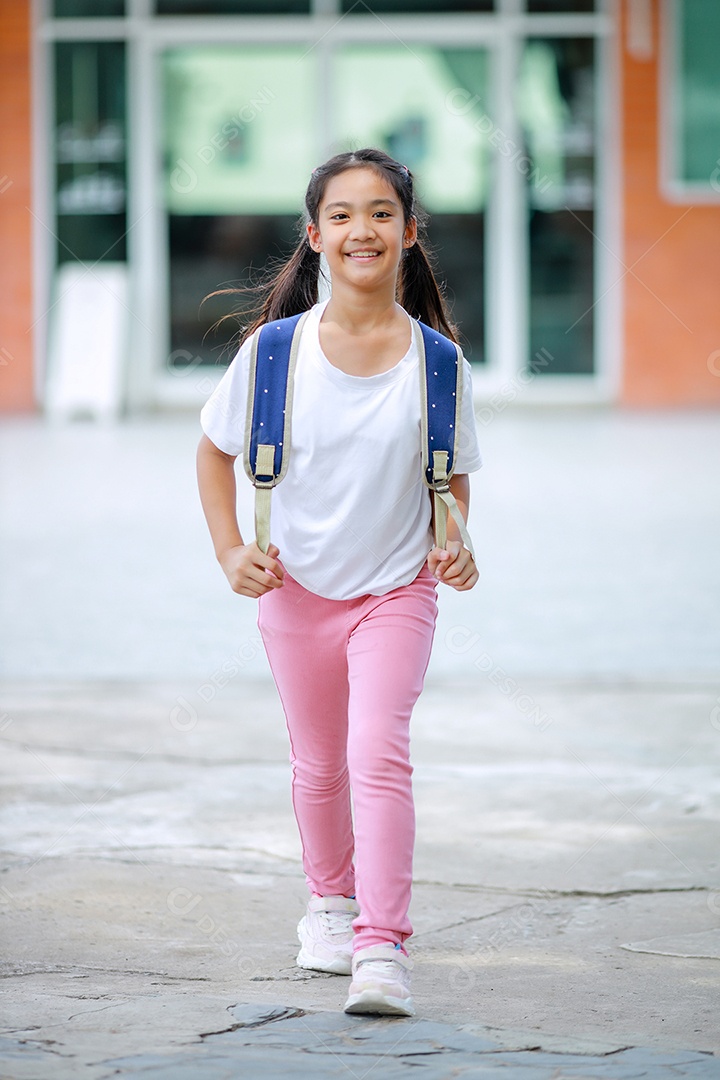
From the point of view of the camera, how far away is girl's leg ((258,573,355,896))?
3.02m

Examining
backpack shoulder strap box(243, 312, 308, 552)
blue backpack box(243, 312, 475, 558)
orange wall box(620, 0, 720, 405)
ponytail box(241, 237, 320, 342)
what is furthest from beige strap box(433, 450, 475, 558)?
orange wall box(620, 0, 720, 405)

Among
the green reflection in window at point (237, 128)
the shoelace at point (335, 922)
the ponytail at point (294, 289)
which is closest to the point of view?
the shoelace at point (335, 922)

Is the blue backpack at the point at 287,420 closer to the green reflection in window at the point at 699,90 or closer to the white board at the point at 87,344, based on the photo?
the white board at the point at 87,344

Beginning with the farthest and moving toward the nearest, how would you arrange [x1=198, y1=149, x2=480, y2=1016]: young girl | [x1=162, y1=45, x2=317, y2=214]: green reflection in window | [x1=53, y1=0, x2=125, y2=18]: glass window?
[x1=162, y1=45, x2=317, y2=214]: green reflection in window, [x1=53, y1=0, x2=125, y2=18]: glass window, [x1=198, y1=149, x2=480, y2=1016]: young girl

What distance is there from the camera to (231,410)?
9.99ft

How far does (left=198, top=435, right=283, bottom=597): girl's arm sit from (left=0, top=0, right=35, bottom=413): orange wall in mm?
10961

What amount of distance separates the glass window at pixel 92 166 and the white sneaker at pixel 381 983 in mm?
11679

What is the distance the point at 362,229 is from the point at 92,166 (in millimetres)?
11378

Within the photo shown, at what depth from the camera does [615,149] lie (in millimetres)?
13633

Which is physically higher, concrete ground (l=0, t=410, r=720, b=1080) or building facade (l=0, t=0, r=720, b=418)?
building facade (l=0, t=0, r=720, b=418)

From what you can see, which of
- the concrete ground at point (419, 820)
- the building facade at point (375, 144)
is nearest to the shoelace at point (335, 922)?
the concrete ground at point (419, 820)

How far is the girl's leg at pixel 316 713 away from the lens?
3.02m

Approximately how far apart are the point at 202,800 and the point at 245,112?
1056 centimetres

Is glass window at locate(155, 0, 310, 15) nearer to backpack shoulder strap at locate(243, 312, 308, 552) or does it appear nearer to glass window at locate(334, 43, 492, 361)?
glass window at locate(334, 43, 492, 361)
